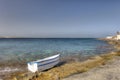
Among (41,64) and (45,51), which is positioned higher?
(41,64)

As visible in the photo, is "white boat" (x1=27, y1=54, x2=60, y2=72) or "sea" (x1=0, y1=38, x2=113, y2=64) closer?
"white boat" (x1=27, y1=54, x2=60, y2=72)

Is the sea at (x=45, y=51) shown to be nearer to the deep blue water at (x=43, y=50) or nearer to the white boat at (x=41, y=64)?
the deep blue water at (x=43, y=50)

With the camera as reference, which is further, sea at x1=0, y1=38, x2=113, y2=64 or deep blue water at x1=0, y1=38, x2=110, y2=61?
deep blue water at x1=0, y1=38, x2=110, y2=61

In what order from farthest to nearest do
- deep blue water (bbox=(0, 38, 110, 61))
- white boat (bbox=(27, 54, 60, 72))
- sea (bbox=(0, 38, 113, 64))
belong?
deep blue water (bbox=(0, 38, 110, 61)) < sea (bbox=(0, 38, 113, 64)) < white boat (bbox=(27, 54, 60, 72))

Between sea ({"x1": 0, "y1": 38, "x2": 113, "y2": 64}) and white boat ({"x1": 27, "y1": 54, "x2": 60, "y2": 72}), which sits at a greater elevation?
white boat ({"x1": 27, "y1": 54, "x2": 60, "y2": 72})

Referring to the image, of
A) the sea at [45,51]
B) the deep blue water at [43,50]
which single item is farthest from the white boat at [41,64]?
the deep blue water at [43,50]

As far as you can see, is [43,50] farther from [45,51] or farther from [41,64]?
[41,64]

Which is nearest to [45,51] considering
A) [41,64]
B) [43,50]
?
[43,50]

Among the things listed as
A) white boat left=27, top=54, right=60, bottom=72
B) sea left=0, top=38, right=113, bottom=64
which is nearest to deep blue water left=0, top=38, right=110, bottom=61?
sea left=0, top=38, right=113, bottom=64

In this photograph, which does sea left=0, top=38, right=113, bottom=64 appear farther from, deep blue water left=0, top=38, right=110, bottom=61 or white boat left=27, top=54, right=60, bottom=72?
white boat left=27, top=54, right=60, bottom=72

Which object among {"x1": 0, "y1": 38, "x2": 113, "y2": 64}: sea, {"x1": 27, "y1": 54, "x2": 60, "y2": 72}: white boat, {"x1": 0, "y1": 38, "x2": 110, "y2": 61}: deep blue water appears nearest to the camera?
{"x1": 27, "y1": 54, "x2": 60, "y2": 72}: white boat

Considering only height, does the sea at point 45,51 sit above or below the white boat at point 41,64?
below

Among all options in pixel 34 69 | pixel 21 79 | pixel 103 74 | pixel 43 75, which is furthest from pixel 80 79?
pixel 34 69

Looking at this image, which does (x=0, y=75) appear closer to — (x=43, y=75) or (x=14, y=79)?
(x=14, y=79)
